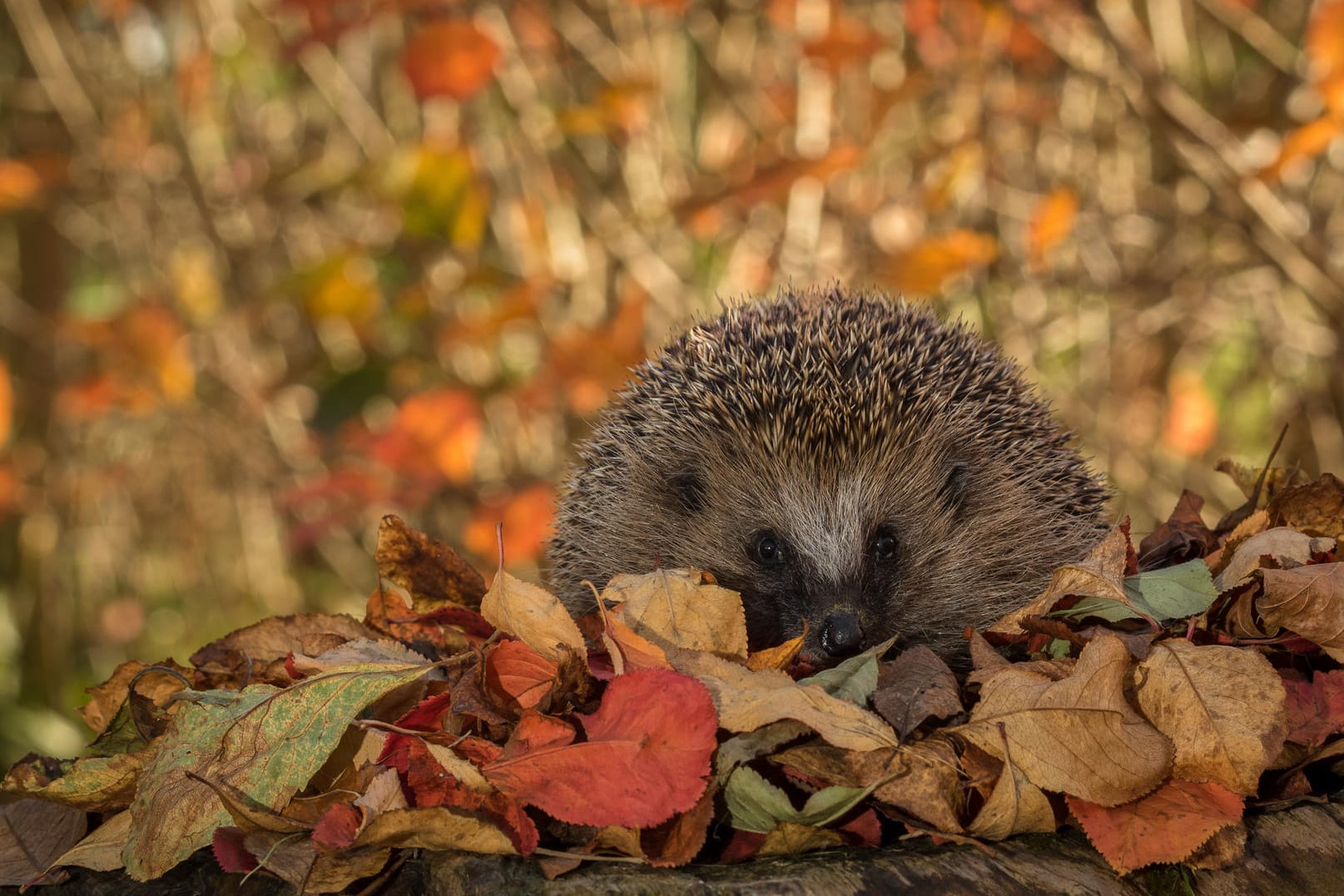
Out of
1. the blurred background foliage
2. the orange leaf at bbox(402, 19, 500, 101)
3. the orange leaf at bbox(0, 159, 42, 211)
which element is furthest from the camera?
the orange leaf at bbox(0, 159, 42, 211)

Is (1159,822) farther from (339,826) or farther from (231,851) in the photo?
(231,851)

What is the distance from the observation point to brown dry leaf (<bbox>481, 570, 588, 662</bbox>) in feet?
7.23

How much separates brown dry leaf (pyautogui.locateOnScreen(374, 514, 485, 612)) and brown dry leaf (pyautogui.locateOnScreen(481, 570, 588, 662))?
0.69 metres

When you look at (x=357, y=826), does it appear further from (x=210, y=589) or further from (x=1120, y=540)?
(x=210, y=589)

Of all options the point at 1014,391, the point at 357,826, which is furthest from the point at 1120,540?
the point at 357,826

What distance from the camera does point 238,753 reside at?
6.79 feet

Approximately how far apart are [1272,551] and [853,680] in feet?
2.86

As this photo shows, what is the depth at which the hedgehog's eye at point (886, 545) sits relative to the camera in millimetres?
3078

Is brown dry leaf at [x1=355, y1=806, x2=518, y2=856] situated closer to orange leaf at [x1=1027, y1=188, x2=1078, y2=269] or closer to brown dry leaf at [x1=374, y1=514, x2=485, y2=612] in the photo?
brown dry leaf at [x1=374, y1=514, x2=485, y2=612]

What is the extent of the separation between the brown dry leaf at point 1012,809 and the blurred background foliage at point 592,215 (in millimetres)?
3978

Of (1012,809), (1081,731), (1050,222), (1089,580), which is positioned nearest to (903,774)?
(1012,809)

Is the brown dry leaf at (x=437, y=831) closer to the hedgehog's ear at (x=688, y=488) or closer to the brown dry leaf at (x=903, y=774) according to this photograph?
the brown dry leaf at (x=903, y=774)

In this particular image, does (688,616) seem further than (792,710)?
Yes

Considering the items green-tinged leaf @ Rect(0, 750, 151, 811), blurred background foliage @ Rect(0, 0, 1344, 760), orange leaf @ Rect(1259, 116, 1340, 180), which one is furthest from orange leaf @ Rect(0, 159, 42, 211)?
orange leaf @ Rect(1259, 116, 1340, 180)
